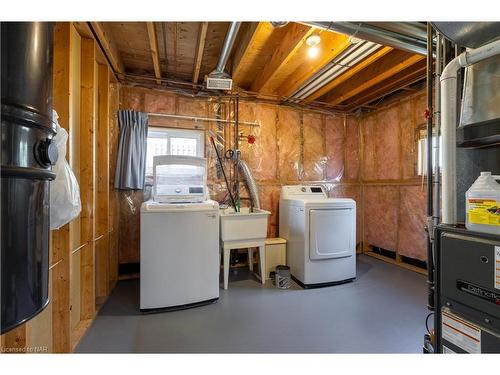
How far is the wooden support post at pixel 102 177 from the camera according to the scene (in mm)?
2359

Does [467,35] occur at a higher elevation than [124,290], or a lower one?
higher

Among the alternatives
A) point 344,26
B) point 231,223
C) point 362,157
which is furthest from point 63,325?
point 362,157

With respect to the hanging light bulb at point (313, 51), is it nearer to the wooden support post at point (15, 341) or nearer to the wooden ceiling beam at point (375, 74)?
the wooden ceiling beam at point (375, 74)

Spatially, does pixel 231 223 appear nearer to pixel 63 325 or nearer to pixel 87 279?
pixel 87 279

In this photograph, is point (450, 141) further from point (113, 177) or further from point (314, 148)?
point (113, 177)

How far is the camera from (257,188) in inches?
131

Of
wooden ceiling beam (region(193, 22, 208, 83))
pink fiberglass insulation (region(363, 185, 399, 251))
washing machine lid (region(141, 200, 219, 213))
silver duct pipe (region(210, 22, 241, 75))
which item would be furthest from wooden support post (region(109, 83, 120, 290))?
pink fiberglass insulation (region(363, 185, 399, 251))

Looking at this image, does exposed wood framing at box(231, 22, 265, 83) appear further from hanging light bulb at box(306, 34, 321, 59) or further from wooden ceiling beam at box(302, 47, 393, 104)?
wooden ceiling beam at box(302, 47, 393, 104)

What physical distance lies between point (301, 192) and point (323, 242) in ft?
2.88

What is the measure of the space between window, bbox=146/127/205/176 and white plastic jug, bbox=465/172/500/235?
2.78 metres

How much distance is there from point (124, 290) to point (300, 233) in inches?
81.8

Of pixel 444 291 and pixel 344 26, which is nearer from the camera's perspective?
pixel 444 291

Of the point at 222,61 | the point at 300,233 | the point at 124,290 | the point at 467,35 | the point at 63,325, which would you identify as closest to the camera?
the point at 467,35

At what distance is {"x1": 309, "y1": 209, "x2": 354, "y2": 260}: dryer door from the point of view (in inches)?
103
